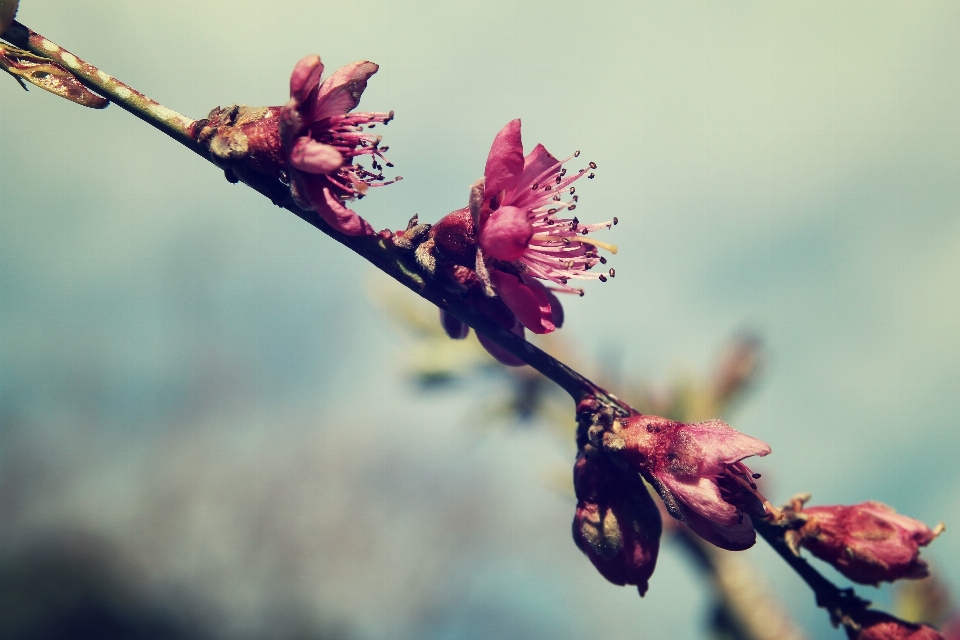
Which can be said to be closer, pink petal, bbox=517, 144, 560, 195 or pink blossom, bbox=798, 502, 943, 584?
pink blossom, bbox=798, 502, 943, 584

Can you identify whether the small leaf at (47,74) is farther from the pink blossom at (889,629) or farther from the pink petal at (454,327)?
A: the pink blossom at (889,629)

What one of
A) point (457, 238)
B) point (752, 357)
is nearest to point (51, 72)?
point (457, 238)

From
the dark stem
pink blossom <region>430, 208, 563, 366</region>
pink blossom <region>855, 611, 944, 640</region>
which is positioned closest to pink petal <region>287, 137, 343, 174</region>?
pink blossom <region>430, 208, 563, 366</region>

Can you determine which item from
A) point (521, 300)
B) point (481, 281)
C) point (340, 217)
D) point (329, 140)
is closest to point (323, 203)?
point (340, 217)

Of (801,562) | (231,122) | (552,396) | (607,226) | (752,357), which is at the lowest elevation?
(801,562)

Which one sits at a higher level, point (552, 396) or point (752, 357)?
point (752, 357)

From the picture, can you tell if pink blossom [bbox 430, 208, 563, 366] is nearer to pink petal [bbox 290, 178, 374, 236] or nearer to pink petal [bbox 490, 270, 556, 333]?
pink petal [bbox 490, 270, 556, 333]

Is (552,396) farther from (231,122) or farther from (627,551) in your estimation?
(231,122)
